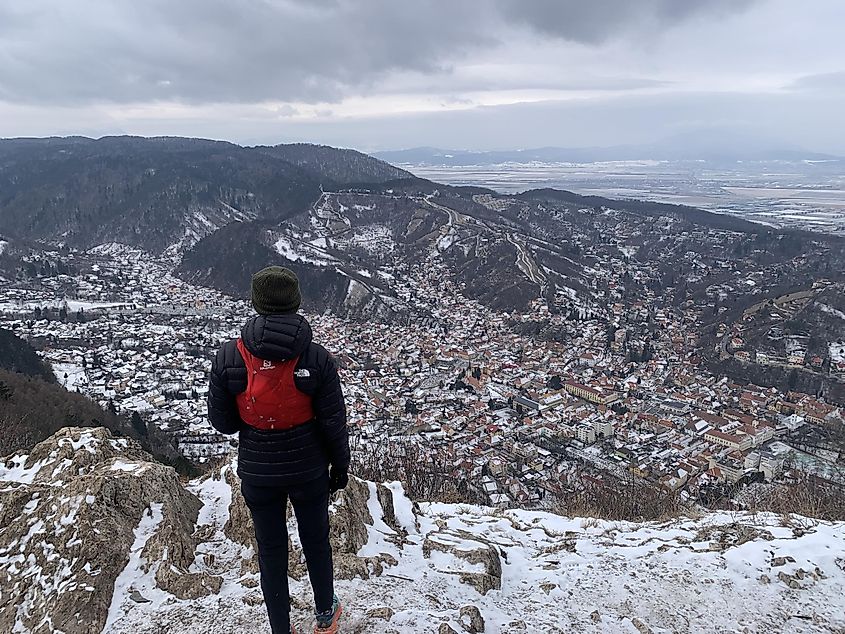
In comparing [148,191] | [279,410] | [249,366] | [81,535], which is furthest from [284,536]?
[148,191]

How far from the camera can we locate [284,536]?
269 cm

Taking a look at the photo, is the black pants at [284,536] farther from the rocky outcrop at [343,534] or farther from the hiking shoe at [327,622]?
the rocky outcrop at [343,534]

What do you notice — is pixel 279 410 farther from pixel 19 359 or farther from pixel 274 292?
pixel 19 359

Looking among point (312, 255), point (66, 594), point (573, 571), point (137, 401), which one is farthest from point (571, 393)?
point (312, 255)

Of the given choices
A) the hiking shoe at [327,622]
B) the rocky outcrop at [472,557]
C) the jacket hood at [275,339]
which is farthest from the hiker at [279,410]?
the rocky outcrop at [472,557]

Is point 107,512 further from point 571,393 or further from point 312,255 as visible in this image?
point 312,255

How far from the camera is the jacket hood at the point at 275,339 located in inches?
88.2

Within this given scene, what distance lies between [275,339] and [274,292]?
0.68 feet

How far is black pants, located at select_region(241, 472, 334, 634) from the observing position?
2.52m

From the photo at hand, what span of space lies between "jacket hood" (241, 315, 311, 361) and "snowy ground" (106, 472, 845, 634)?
Result: 179 centimetres

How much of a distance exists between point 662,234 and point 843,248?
21.8 m

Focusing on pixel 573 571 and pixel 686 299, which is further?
pixel 686 299

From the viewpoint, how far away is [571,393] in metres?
29.8

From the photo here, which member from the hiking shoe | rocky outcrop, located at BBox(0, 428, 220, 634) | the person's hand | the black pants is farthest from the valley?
the person's hand
